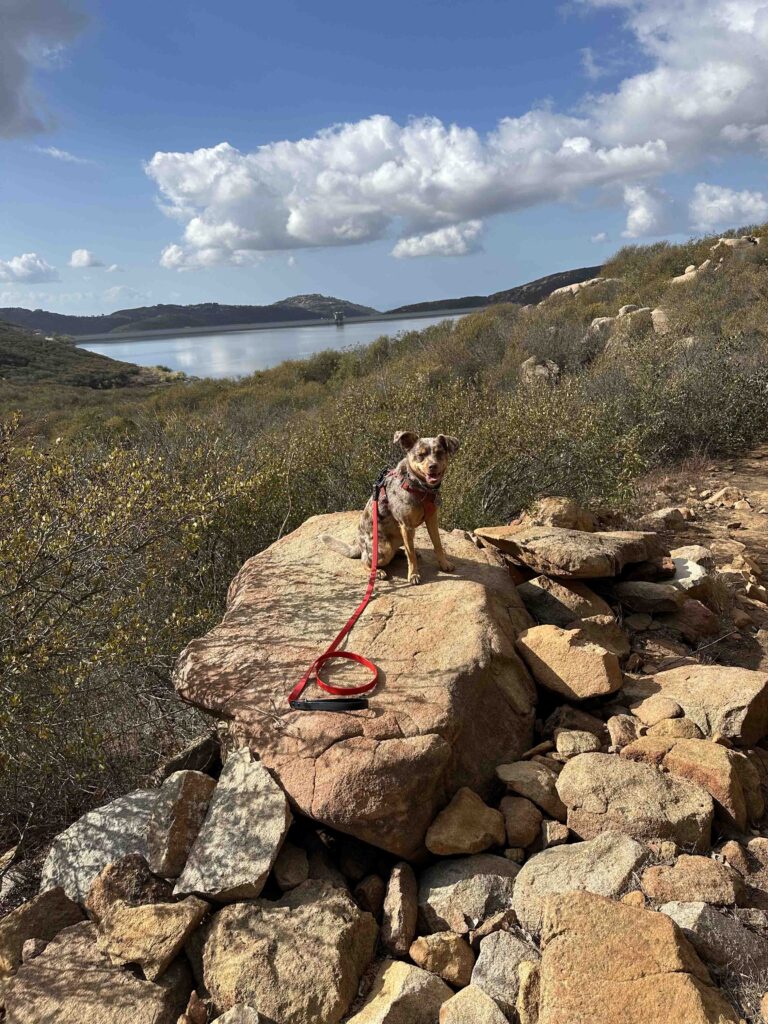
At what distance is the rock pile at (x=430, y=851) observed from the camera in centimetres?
234

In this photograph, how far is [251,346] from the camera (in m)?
62.0

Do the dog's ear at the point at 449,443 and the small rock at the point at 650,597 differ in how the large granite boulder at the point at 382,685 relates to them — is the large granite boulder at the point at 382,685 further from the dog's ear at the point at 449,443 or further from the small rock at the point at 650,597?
the small rock at the point at 650,597

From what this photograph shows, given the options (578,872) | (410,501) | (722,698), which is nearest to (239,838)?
(578,872)

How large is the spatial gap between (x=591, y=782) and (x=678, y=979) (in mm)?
1050

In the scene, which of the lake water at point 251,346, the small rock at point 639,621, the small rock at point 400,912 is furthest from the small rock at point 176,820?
the lake water at point 251,346

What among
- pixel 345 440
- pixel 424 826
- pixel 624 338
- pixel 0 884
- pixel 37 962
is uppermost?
pixel 624 338

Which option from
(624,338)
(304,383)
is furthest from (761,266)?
(304,383)

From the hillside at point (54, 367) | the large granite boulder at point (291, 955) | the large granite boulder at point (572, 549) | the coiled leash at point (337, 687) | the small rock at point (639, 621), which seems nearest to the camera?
the large granite boulder at point (291, 955)

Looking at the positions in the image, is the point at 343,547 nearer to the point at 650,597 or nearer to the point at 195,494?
the point at 195,494

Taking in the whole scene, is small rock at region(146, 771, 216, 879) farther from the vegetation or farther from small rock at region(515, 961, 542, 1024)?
small rock at region(515, 961, 542, 1024)

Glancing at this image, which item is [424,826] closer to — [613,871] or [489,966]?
[489,966]

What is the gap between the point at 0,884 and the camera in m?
3.63

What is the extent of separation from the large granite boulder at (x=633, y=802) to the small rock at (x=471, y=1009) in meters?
0.92

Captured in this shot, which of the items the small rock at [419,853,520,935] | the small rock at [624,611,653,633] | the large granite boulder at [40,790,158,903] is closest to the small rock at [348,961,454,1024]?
the small rock at [419,853,520,935]
